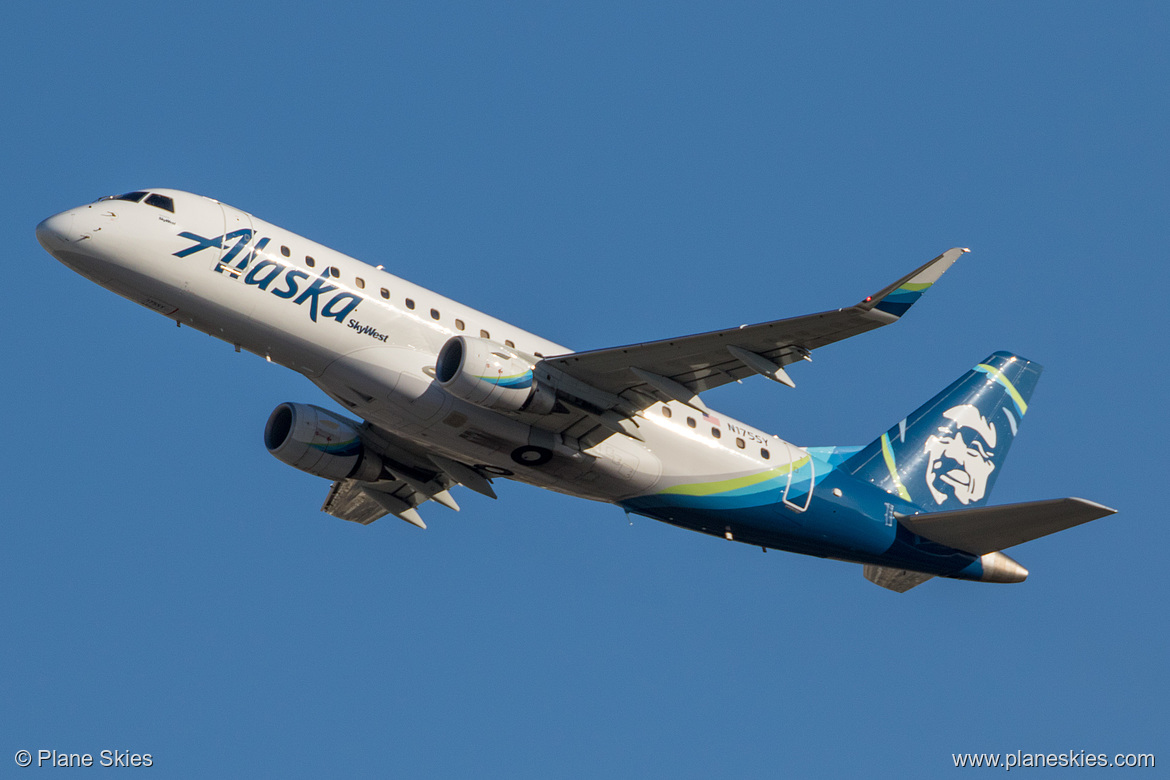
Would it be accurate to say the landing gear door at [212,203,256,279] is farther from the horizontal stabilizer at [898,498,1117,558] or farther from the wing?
the horizontal stabilizer at [898,498,1117,558]

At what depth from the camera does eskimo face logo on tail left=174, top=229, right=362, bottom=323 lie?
1187 inches

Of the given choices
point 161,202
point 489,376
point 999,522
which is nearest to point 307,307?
point 161,202

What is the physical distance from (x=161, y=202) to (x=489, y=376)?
342 inches

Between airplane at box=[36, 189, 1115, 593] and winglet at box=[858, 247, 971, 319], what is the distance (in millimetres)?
45

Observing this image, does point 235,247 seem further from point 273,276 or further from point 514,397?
point 514,397

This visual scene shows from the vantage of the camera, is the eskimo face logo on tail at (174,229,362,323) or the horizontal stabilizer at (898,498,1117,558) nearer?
the eskimo face logo on tail at (174,229,362,323)

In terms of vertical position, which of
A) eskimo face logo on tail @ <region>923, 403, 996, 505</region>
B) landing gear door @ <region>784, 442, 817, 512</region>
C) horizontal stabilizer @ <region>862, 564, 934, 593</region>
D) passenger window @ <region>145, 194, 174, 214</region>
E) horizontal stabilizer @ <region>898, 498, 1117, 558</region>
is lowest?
horizontal stabilizer @ <region>862, 564, 934, 593</region>

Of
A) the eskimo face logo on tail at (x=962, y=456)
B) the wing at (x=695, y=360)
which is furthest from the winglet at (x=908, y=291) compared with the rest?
the eskimo face logo on tail at (x=962, y=456)

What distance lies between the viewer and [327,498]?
3891 centimetres

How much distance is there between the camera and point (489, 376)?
96.9 ft

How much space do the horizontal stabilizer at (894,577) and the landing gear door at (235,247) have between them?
18709 mm

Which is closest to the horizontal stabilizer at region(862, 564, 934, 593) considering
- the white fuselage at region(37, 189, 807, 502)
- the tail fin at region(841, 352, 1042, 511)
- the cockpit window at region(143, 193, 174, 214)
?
the tail fin at region(841, 352, 1042, 511)

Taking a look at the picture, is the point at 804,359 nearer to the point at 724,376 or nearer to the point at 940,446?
the point at 724,376

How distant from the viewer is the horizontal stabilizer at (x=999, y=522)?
3155 cm
